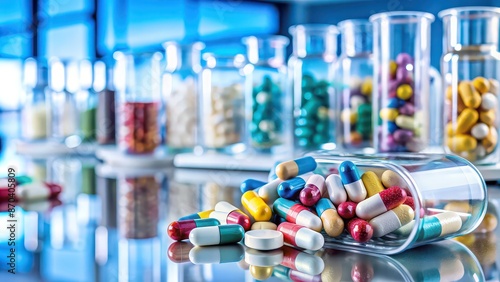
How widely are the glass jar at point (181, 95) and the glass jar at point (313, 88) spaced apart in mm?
317

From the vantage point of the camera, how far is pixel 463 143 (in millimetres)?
1297

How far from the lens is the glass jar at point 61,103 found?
229 cm

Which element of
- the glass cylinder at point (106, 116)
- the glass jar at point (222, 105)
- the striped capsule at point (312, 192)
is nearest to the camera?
the striped capsule at point (312, 192)

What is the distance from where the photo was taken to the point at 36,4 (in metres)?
3.89

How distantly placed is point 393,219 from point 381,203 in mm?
23

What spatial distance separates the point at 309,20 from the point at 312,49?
3.54 m

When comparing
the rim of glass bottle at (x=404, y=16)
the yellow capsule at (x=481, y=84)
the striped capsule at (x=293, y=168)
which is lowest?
the striped capsule at (x=293, y=168)

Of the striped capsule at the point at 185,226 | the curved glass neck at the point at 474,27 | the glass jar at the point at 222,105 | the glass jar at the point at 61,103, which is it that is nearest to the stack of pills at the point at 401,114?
the curved glass neck at the point at 474,27

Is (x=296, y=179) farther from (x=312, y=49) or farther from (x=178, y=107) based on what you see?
(x=178, y=107)

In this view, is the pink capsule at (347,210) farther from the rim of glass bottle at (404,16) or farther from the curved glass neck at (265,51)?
the curved glass neck at (265,51)

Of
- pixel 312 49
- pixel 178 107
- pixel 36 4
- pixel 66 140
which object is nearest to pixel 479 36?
pixel 312 49

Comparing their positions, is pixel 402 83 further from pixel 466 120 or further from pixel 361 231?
pixel 361 231

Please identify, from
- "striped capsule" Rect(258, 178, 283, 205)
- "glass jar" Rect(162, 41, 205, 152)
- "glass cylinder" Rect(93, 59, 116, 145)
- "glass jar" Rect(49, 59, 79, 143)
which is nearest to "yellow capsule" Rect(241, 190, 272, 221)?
"striped capsule" Rect(258, 178, 283, 205)

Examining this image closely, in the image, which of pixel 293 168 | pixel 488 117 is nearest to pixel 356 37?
pixel 488 117
